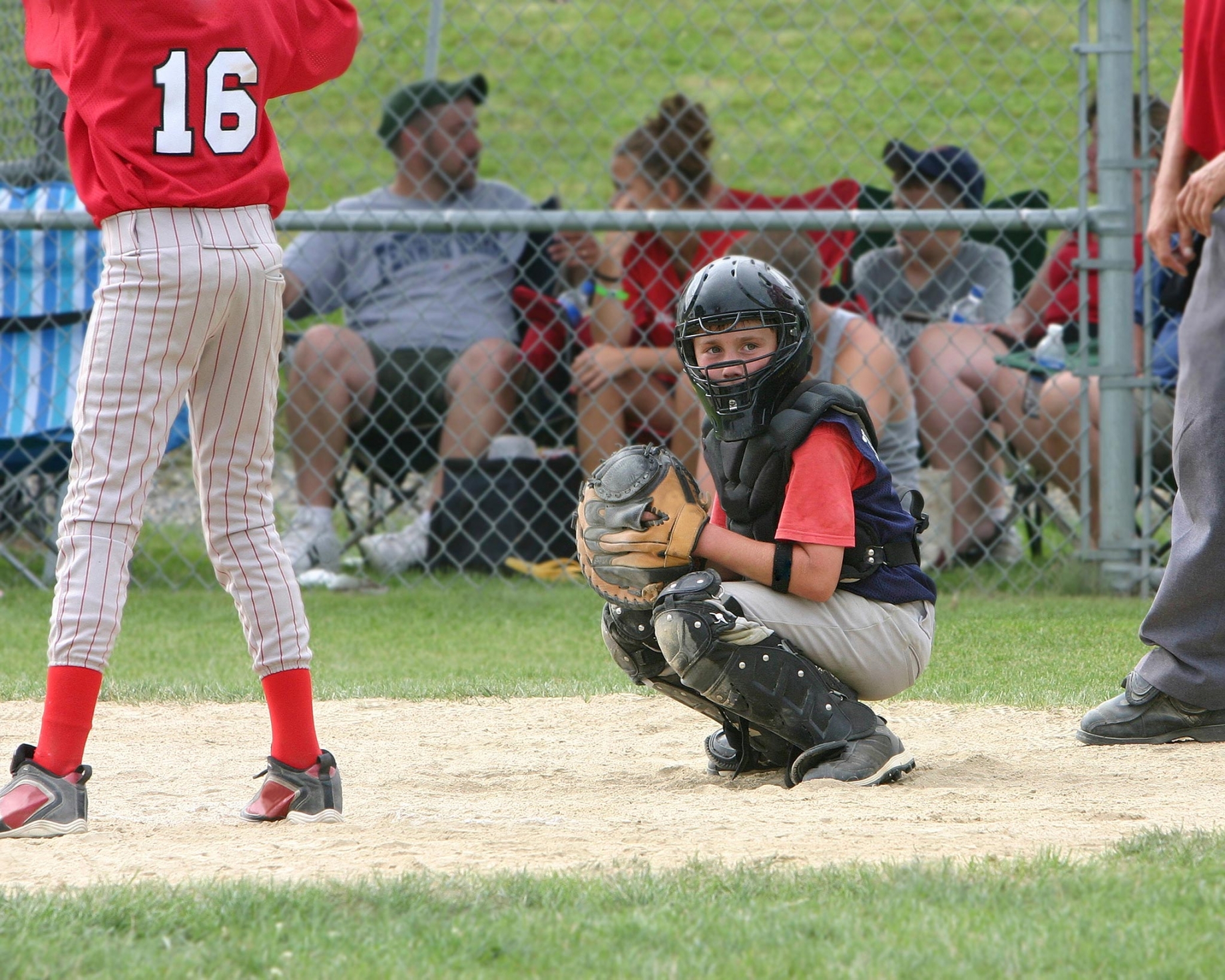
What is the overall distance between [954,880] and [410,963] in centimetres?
82

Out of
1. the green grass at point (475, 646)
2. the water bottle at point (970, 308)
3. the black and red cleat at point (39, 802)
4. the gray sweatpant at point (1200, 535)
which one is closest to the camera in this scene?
the black and red cleat at point (39, 802)

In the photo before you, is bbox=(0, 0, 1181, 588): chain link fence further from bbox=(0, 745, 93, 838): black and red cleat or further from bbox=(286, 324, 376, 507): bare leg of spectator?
bbox=(0, 745, 93, 838): black and red cleat

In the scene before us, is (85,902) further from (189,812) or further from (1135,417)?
(1135,417)

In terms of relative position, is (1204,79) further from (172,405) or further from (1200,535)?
(172,405)

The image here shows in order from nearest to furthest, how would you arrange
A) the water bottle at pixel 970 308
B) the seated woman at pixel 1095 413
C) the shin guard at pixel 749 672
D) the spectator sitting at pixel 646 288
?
the shin guard at pixel 749 672, the seated woman at pixel 1095 413, the spectator sitting at pixel 646 288, the water bottle at pixel 970 308

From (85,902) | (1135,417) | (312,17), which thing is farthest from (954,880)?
(1135,417)

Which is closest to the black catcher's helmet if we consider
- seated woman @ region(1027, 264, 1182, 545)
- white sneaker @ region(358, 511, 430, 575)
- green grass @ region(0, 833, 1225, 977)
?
green grass @ region(0, 833, 1225, 977)

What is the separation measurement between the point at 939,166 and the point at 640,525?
3919mm

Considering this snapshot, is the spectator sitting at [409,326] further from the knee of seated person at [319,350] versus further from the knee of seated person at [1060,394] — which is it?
the knee of seated person at [1060,394]

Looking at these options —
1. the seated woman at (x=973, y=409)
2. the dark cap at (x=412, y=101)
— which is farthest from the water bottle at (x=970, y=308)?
the dark cap at (x=412, y=101)

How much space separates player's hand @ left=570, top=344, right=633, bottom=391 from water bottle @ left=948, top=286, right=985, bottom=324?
1.65 metres

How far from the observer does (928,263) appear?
6.85 m

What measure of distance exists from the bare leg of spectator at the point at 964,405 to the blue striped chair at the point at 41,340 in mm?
3008

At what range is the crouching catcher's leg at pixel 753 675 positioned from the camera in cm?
311
